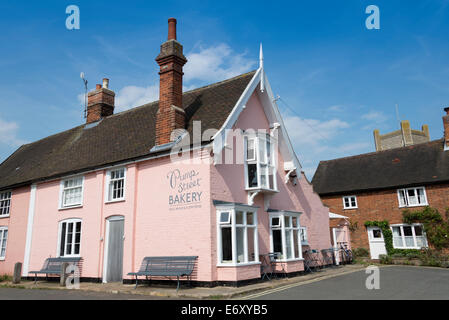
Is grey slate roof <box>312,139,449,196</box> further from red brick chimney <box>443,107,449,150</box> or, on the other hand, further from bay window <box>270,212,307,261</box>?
bay window <box>270,212,307,261</box>

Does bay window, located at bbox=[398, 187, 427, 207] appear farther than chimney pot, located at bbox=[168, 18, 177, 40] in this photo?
Yes

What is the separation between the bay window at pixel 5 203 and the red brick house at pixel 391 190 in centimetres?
2263

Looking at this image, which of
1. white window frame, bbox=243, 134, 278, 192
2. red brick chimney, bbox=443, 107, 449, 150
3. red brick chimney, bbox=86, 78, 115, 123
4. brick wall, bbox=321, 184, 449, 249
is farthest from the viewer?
red brick chimney, bbox=443, 107, 449, 150

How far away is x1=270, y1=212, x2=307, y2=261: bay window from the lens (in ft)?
46.9

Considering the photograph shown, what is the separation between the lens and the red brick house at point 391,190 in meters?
23.8

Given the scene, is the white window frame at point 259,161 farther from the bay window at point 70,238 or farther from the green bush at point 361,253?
the green bush at point 361,253

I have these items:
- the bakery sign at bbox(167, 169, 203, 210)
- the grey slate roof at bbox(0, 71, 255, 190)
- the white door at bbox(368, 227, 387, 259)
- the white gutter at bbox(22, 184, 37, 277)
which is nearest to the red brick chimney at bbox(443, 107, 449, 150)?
the white door at bbox(368, 227, 387, 259)

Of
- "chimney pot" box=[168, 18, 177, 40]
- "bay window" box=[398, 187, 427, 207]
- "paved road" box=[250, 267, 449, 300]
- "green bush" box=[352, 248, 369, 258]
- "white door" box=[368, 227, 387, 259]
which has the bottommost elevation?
"paved road" box=[250, 267, 449, 300]

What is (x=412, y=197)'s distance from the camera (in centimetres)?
2466

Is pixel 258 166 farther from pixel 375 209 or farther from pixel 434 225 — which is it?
pixel 375 209

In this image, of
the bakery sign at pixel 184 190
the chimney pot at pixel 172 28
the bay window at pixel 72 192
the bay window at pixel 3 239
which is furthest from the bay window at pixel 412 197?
the bay window at pixel 3 239

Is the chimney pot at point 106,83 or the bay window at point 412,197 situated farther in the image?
the bay window at point 412,197

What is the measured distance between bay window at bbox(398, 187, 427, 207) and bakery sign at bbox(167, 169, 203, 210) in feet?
61.7
